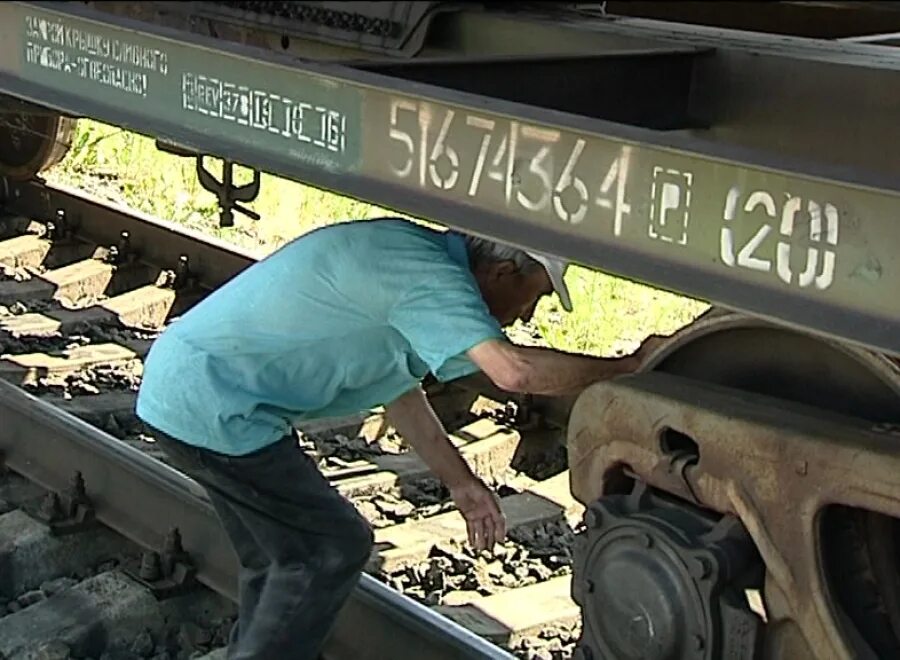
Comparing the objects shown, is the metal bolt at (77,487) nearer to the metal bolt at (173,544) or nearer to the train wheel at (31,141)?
the metal bolt at (173,544)

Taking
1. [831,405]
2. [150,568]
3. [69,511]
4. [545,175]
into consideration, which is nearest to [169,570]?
[150,568]

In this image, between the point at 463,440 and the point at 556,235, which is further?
the point at 463,440

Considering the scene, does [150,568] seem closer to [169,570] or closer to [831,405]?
[169,570]

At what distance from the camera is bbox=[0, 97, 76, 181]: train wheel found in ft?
23.3

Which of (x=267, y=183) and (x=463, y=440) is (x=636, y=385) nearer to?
(x=463, y=440)

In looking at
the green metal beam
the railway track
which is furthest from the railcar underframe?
the railway track

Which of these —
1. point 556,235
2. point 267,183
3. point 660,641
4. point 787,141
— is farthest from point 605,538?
point 267,183

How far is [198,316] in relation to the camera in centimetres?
354

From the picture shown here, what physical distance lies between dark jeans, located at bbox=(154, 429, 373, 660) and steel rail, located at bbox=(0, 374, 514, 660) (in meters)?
→ 0.11

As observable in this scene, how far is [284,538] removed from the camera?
3.61 m

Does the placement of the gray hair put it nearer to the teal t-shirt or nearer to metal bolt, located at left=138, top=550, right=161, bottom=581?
the teal t-shirt

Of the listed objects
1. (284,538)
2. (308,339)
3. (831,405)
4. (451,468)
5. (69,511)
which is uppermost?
(831,405)

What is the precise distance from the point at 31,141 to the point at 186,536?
3.52m

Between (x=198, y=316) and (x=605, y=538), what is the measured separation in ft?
3.52
